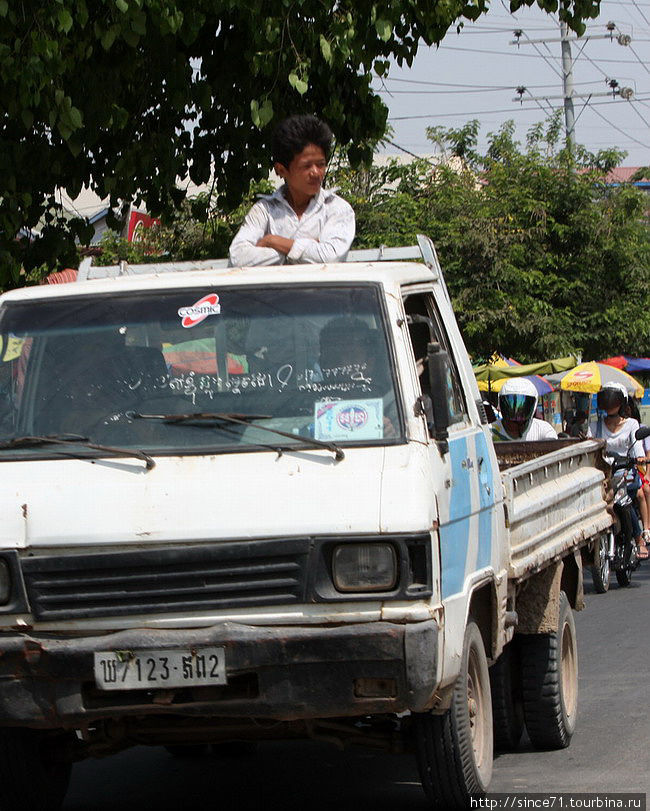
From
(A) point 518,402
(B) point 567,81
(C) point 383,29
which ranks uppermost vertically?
(B) point 567,81

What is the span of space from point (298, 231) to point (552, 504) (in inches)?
73.5

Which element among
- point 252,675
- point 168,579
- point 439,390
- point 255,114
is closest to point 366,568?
point 252,675

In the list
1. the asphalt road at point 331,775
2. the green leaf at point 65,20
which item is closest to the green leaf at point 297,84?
the green leaf at point 65,20

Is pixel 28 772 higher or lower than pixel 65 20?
lower

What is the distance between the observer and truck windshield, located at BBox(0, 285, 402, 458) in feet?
16.5

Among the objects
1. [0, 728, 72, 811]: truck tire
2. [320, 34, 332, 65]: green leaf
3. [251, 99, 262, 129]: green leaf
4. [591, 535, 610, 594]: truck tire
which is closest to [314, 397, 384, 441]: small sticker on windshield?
[0, 728, 72, 811]: truck tire

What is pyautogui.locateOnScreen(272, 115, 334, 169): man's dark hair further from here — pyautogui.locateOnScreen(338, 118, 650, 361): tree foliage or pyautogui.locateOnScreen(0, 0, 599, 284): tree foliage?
pyautogui.locateOnScreen(338, 118, 650, 361): tree foliage

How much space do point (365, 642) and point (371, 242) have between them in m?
22.3

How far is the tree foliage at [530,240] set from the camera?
2859 cm

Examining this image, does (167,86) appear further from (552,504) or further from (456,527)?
(456,527)

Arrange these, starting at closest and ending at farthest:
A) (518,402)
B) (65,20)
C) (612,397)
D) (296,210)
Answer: (296,210)
(65,20)
(518,402)
(612,397)

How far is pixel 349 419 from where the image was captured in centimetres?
503

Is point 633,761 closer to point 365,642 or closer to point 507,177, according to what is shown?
point 365,642

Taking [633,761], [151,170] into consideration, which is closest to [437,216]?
[151,170]
